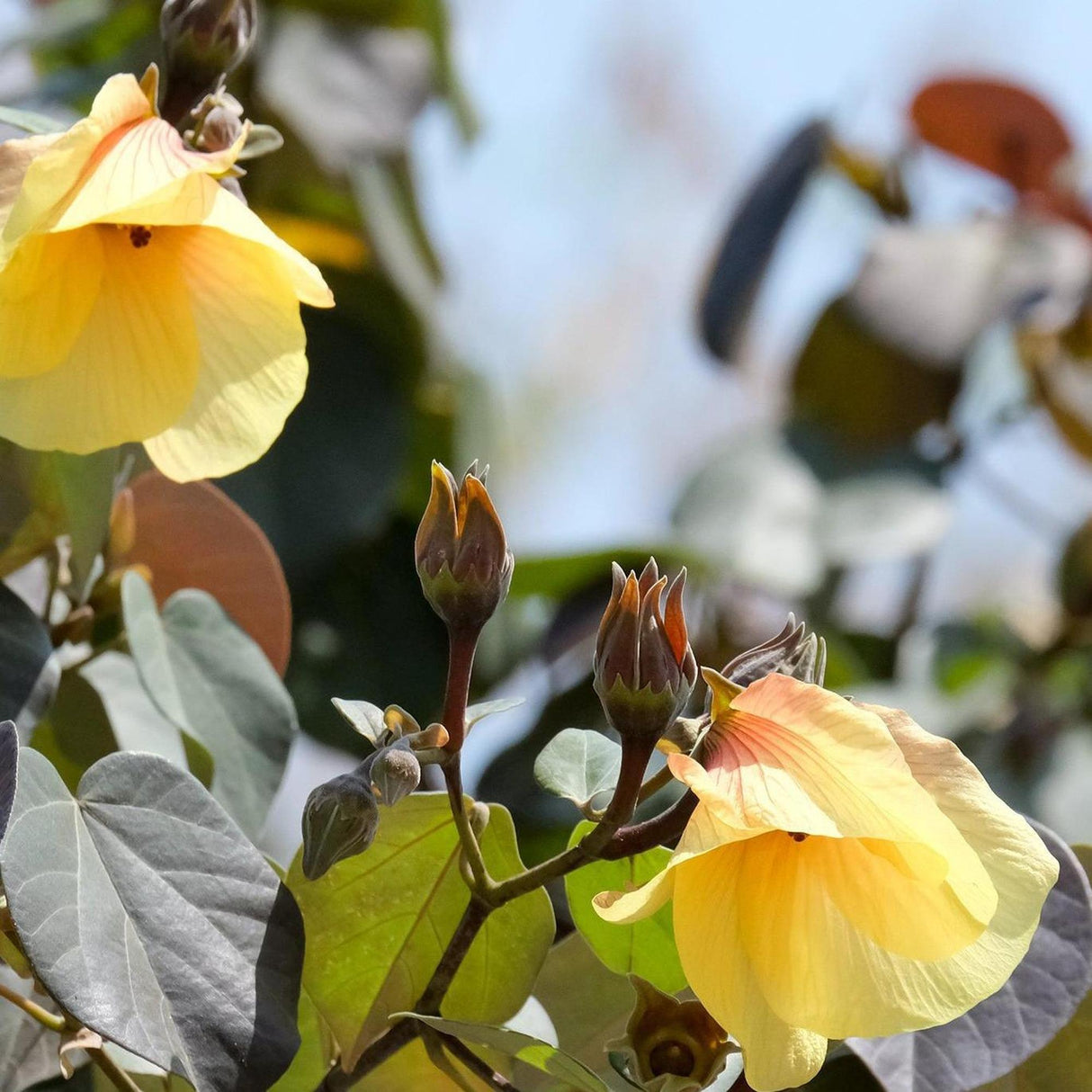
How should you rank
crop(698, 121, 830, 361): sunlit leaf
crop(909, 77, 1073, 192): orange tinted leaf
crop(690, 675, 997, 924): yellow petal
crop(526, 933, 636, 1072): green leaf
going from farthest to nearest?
crop(909, 77, 1073, 192): orange tinted leaf → crop(698, 121, 830, 361): sunlit leaf → crop(526, 933, 636, 1072): green leaf → crop(690, 675, 997, 924): yellow petal

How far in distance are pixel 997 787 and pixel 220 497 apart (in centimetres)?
46

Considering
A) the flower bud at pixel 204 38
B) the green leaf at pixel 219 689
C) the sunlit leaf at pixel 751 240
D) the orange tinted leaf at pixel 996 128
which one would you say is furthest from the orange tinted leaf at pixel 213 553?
the orange tinted leaf at pixel 996 128

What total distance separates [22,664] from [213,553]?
0.10 metres

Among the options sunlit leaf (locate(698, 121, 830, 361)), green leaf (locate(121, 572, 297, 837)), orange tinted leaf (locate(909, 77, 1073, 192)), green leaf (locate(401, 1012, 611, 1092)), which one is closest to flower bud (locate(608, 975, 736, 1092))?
green leaf (locate(401, 1012, 611, 1092))

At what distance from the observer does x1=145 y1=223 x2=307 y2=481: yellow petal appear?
377 millimetres

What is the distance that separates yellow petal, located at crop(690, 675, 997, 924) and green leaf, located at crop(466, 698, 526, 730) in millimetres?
59

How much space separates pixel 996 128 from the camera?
1109 millimetres

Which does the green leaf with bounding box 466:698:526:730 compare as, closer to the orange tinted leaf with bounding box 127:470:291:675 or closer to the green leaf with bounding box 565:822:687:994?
the green leaf with bounding box 565:822:687:994

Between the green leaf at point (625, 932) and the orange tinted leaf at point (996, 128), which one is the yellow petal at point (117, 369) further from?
the orange tinted leaf at point (996, 128)

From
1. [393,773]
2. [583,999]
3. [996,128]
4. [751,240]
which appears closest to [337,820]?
[393,773]

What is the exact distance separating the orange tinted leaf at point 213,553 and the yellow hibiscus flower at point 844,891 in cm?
22

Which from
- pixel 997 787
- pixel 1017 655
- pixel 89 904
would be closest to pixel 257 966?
pixel 89 904

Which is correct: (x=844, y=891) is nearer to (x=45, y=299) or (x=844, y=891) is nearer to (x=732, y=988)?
(x=732, y=988)

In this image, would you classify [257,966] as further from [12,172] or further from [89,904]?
[12,172]
